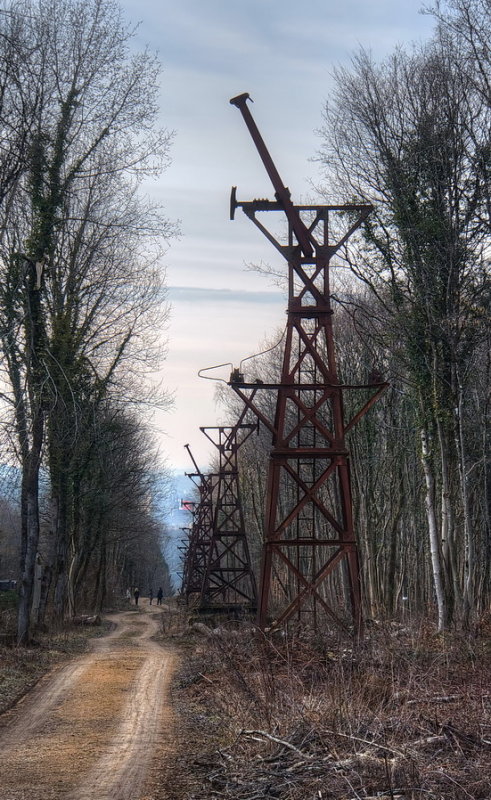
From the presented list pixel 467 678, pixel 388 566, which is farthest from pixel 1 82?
pixel 388 566

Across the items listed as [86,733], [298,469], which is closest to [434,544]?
[298,469]

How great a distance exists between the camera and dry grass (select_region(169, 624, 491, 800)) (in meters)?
5.67

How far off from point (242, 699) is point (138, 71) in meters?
15.0

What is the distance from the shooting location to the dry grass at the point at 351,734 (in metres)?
5.67

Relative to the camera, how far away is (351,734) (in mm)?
6449

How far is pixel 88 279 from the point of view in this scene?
2375cm

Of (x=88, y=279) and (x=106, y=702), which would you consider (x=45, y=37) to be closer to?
(x=88, y=279)

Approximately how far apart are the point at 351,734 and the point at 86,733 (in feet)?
14.0

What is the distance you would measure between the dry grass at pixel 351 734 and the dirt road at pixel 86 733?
0.54 meters

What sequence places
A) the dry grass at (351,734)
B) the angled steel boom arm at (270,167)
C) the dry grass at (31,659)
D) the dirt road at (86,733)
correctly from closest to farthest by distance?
the dry grass at (351,734) < the dirt road at (86,733) < the dry grass at (31,659) < the angled steel boom arm at (270,167)

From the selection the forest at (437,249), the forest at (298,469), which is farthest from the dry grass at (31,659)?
the forest at (437,249)

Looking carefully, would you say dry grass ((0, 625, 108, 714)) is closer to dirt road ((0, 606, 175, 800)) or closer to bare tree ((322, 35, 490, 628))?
dirt road ((0, 606, 175, 800))

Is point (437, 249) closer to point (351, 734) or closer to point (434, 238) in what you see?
point (434, 238)

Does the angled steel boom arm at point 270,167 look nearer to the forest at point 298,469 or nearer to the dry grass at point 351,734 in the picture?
the forest at point 298,469
